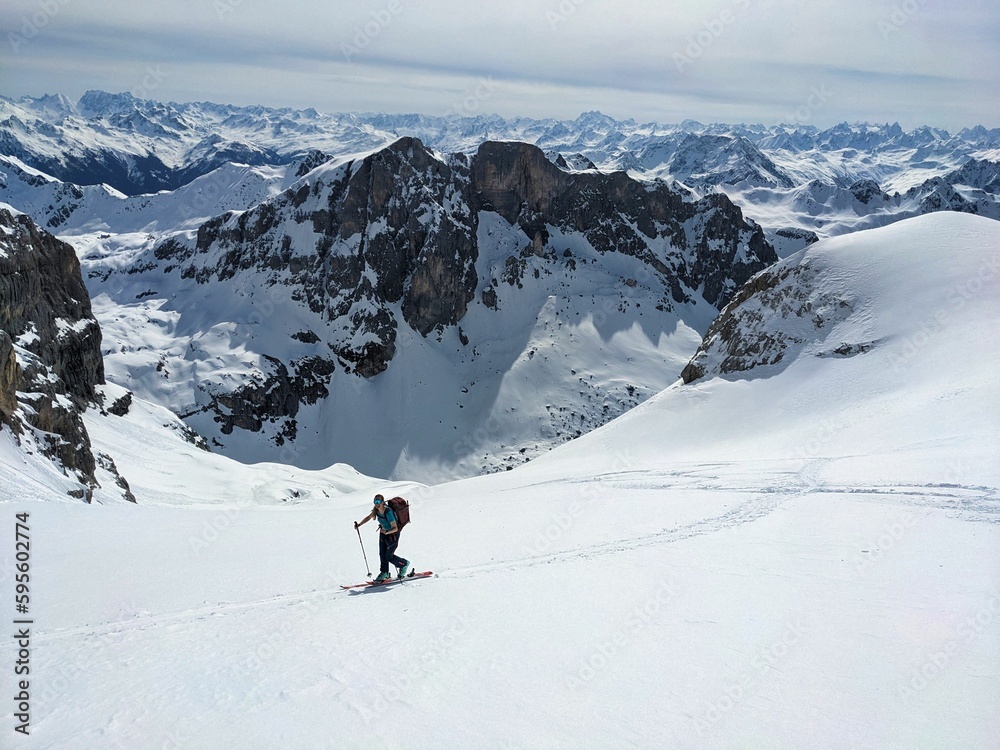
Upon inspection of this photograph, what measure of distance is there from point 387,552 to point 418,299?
9849 centimetres

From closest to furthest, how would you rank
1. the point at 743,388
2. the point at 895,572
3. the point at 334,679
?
the point at 334,679 < the point at 895,572 < the point at 743,388

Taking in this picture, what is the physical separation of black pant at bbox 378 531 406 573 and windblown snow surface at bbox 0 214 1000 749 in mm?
759

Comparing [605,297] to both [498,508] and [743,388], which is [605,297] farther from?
[498,508]

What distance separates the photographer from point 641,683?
23.0ft

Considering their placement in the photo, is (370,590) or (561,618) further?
(370,590)

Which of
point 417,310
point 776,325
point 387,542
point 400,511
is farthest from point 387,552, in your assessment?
point 417,310

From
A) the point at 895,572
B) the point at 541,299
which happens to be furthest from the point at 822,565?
the point at 541,299

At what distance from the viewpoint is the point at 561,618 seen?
29.5 feet

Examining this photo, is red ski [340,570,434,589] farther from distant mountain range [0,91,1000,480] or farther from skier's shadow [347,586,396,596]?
distant mountain range [0,91,1000,480]

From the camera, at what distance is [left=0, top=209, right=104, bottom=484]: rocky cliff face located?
28172 millimetres

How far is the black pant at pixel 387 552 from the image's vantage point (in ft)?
39.8

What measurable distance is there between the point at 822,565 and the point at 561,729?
6626 mm

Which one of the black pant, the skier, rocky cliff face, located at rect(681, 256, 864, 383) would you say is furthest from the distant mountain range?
the black pant

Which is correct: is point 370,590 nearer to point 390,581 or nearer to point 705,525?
point 390,581
